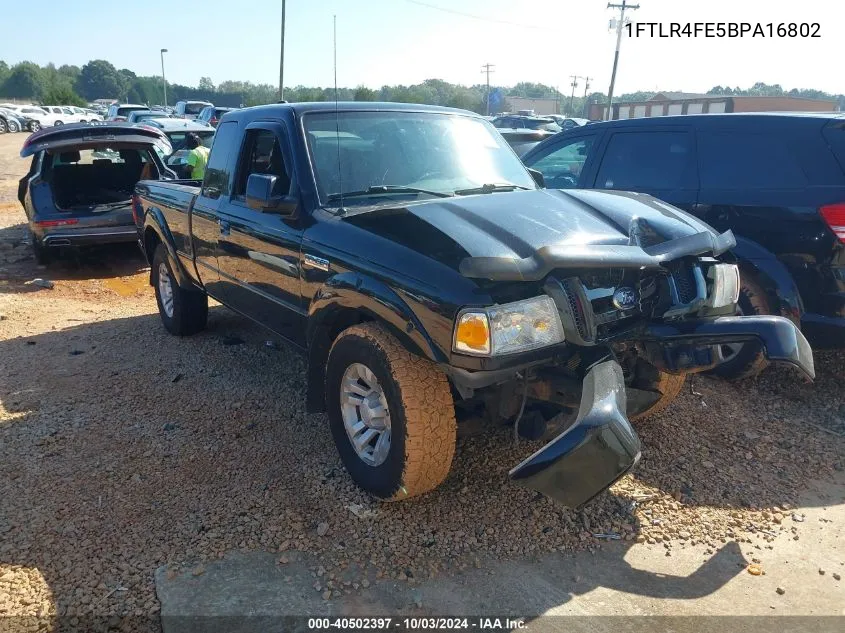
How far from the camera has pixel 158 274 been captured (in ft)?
21.2

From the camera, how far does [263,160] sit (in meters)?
4.42

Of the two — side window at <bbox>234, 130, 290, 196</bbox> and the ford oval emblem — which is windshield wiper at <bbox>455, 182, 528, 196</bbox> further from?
the ford oval emblem

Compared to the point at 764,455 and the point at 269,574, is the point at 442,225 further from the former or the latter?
the point at 764,455

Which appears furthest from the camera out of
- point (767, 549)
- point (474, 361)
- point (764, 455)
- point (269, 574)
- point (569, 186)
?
point (569, 186)

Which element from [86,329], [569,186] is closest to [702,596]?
[569,186]

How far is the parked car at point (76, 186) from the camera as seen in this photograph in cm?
838

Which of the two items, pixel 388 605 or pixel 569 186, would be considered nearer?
pixel 388 605

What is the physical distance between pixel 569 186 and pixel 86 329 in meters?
5.02

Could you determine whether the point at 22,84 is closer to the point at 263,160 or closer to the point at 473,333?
the point at 263,160

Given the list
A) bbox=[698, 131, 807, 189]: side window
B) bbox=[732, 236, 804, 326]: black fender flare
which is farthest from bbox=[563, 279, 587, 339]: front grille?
bbox=[698, 131, 807, 189]: side window

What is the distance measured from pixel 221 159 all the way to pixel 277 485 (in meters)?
2.56

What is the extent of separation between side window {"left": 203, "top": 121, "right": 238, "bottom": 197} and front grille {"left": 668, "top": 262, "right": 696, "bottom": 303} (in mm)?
3115

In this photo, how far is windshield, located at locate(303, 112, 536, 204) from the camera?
12.7ft

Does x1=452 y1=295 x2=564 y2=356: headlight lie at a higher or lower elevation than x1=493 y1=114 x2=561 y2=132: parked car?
lower
